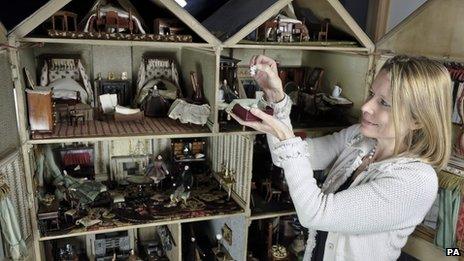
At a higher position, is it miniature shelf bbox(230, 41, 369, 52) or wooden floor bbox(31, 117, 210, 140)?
miniature shelf bbox(230, 41, 369, 52)

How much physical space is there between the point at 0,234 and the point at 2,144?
10.3 inches

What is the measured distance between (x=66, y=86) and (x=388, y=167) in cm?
108

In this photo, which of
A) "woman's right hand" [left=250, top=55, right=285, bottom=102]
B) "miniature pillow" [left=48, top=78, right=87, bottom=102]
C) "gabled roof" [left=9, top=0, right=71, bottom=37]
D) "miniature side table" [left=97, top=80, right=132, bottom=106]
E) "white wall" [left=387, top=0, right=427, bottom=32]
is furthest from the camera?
"white wall" [left=387, top=0, right=427, bottom=32]

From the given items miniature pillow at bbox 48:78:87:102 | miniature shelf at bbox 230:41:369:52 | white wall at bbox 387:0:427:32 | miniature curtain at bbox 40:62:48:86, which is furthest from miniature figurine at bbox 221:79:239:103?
white wall at bbox 387:0:427:32

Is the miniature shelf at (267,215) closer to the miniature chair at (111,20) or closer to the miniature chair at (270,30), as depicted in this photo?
the miniature chair at (270,30)

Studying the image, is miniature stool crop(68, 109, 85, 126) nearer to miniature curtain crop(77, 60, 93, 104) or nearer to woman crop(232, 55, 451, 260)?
miniature curtain crop(77, 60, 93, 104)

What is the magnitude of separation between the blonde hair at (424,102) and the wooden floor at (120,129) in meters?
0.62

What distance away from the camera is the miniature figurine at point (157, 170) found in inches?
62.2

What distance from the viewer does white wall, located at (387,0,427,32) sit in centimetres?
183

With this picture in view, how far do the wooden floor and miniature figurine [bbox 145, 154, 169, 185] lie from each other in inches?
8.1

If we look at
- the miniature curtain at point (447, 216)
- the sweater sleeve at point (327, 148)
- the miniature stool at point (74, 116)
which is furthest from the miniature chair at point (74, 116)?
the miniature curtain at point (447, 216)

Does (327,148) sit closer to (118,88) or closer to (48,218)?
(118,88)

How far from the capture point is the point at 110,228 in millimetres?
1354

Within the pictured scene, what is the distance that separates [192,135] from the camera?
1.35 m
